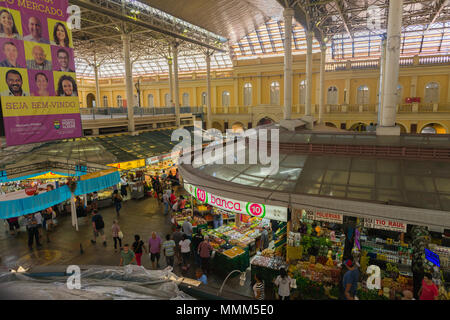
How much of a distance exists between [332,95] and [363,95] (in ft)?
11.3

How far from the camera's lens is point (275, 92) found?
39344mm

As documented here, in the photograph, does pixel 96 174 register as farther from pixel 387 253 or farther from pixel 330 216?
pixel 387 253

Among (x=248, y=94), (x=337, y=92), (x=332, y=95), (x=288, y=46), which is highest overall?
(x=288, y=46)

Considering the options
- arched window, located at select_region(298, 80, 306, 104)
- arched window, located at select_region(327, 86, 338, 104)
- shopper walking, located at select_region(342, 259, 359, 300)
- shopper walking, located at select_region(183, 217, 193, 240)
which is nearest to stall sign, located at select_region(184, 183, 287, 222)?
shopper walking, located at select_region(342, 259, 359, 300)

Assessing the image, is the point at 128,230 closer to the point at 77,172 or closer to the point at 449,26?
the point at 77,172

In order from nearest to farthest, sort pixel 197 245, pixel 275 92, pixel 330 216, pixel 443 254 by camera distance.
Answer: pixel 330 216 < pixel 443 254 < pixel 197 245 < pixel 275 92

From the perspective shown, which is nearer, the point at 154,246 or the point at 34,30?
the point at 154,246

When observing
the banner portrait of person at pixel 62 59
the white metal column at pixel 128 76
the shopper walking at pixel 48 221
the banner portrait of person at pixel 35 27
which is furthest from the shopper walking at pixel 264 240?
the white metal column at pixel 128 76

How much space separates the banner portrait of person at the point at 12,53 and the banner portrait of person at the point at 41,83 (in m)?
0.44

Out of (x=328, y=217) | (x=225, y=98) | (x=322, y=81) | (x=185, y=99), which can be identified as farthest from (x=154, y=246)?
(x=185, y=99)

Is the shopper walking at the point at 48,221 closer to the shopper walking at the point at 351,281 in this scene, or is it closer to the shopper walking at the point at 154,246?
the shopper walking at the point at 154,246

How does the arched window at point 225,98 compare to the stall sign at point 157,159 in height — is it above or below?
above

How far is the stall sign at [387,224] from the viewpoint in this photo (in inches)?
262
